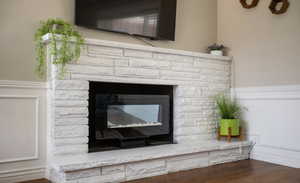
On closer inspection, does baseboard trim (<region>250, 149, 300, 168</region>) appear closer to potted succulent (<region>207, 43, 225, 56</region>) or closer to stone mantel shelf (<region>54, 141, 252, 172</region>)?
stone mantel shelf (<region>54, 141, 252, 172</region>)

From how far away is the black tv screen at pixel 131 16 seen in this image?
251cm

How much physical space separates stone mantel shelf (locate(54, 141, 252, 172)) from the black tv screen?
46.3 inches

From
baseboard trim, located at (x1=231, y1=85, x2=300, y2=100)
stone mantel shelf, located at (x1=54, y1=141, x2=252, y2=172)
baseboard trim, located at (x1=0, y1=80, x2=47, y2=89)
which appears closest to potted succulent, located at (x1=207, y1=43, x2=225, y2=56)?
baseboard trim, located at (x1=231, y1=85, x2=300, y2=100)

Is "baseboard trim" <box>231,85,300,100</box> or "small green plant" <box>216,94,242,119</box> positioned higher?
"baseboard trim" <box>231,85,300,100</box>

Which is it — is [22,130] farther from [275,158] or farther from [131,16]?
[275,158]

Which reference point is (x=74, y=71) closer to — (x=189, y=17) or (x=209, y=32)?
(x=189, y=17)

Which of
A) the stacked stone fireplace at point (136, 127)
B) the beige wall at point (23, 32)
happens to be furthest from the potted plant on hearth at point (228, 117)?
the beige wall at point (23, 32)

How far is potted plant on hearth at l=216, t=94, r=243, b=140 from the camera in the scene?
10.00ft

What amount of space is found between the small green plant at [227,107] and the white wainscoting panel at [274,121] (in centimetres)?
10

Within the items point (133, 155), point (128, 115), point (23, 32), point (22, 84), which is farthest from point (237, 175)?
point (23, 32)

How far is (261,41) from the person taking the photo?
3.11 m

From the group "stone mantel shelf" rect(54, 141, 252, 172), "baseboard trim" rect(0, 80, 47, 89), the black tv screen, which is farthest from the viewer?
the black tv screen

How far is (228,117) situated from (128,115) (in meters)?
1.19

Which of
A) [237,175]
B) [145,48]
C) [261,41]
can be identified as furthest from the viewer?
[261,41]
